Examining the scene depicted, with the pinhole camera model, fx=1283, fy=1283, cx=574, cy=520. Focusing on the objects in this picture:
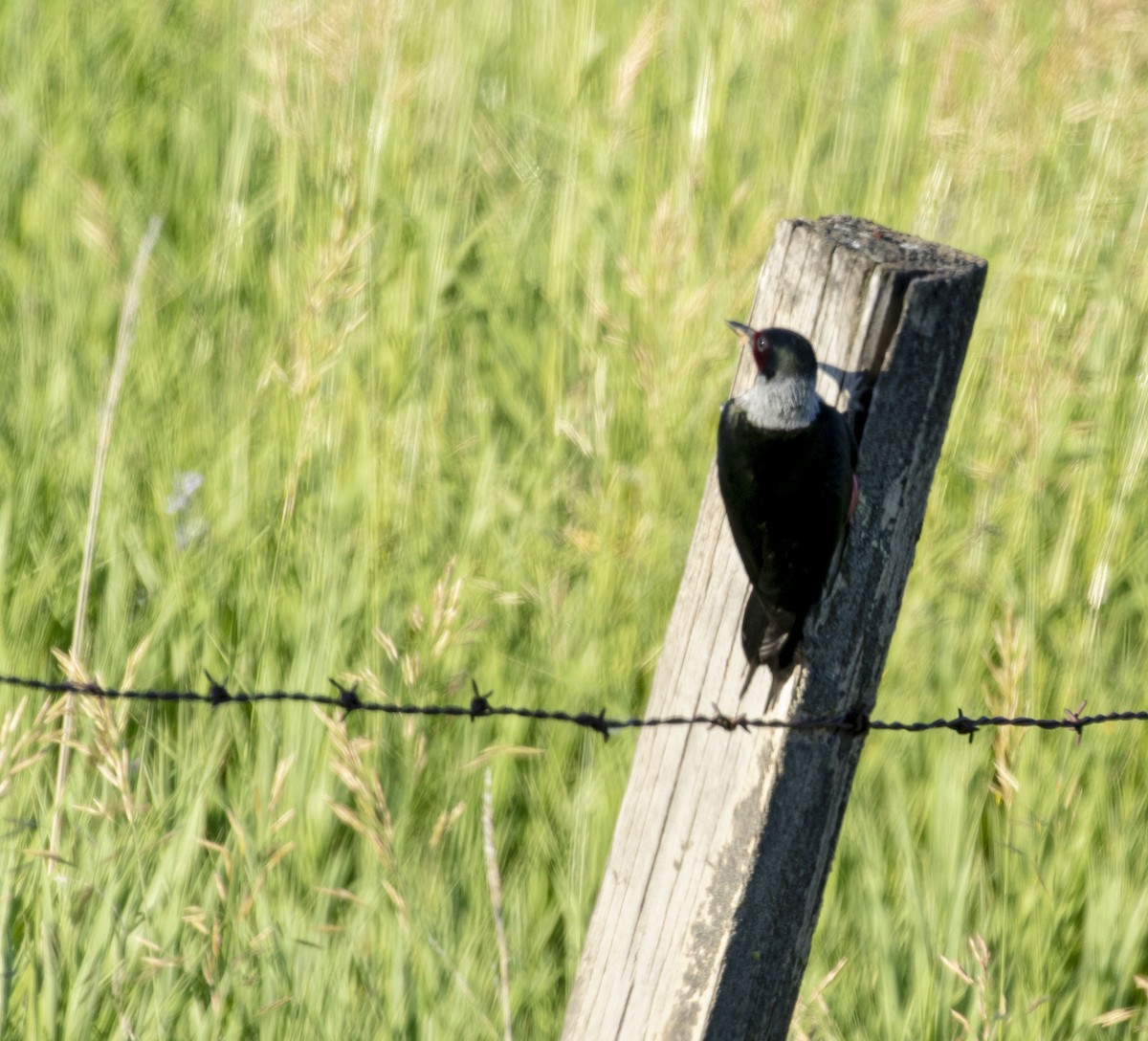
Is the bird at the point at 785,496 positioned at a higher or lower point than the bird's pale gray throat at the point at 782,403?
lower

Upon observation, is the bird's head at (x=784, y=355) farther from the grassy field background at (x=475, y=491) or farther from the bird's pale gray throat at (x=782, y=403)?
the grassy field background at (x=475, y=491)

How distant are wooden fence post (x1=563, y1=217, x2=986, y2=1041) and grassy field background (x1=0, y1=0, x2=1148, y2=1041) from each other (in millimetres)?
476

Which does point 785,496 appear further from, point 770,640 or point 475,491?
point 475,491

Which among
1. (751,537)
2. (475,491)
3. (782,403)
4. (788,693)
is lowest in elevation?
(475,491)

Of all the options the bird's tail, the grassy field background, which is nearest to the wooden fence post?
the bird's tail

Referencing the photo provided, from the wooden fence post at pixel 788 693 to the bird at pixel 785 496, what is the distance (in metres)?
0.03

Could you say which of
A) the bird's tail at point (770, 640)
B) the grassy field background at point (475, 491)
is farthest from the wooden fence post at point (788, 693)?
the grassy field background at point (475, 491)

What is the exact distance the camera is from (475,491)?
284 centimetres

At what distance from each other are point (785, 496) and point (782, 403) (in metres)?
0.10

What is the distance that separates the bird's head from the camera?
1402mm

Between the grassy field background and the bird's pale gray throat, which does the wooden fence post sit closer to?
the bird's pale gray throat

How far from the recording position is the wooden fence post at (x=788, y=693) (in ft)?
4.58

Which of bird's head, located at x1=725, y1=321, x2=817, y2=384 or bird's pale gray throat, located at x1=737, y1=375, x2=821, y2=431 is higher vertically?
bird's head, located at x1=725, y1=321, x2=817, y2=384

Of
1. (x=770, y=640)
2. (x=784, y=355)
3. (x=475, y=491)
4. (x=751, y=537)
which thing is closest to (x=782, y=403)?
(x=784, y=355)
